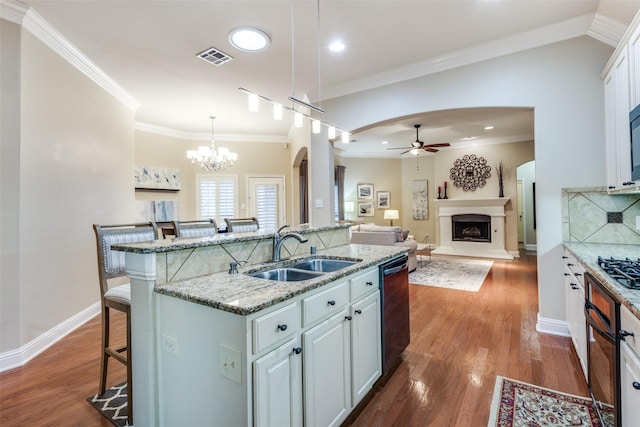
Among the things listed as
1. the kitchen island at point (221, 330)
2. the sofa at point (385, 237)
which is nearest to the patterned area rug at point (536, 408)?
the kitchen island at point (221, 330)

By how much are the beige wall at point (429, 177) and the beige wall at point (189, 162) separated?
104 inches

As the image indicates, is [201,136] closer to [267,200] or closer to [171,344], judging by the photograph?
[267,200]

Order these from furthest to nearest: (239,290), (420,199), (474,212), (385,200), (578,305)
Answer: (385,200)
(420,199)
(474,212)
(578,305)
(239,290)

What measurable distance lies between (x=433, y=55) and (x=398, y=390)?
3.51 meters

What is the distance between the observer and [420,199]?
362 inches

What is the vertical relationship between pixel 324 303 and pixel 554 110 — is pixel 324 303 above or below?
below

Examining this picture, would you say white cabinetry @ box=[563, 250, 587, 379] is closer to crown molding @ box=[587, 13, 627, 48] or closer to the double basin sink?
the double basin sink

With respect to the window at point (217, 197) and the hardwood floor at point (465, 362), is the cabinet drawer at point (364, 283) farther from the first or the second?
the window at point (217, 197)

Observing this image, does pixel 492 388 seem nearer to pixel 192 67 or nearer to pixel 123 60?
pixel 192 67

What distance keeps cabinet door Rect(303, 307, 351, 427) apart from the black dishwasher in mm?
530

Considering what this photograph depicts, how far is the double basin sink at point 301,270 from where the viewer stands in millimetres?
1945

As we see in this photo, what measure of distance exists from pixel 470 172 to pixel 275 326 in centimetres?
820

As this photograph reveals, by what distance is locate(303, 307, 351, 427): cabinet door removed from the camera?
4.81 ft

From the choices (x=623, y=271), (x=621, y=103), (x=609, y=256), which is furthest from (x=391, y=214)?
(x=623, y=271)
